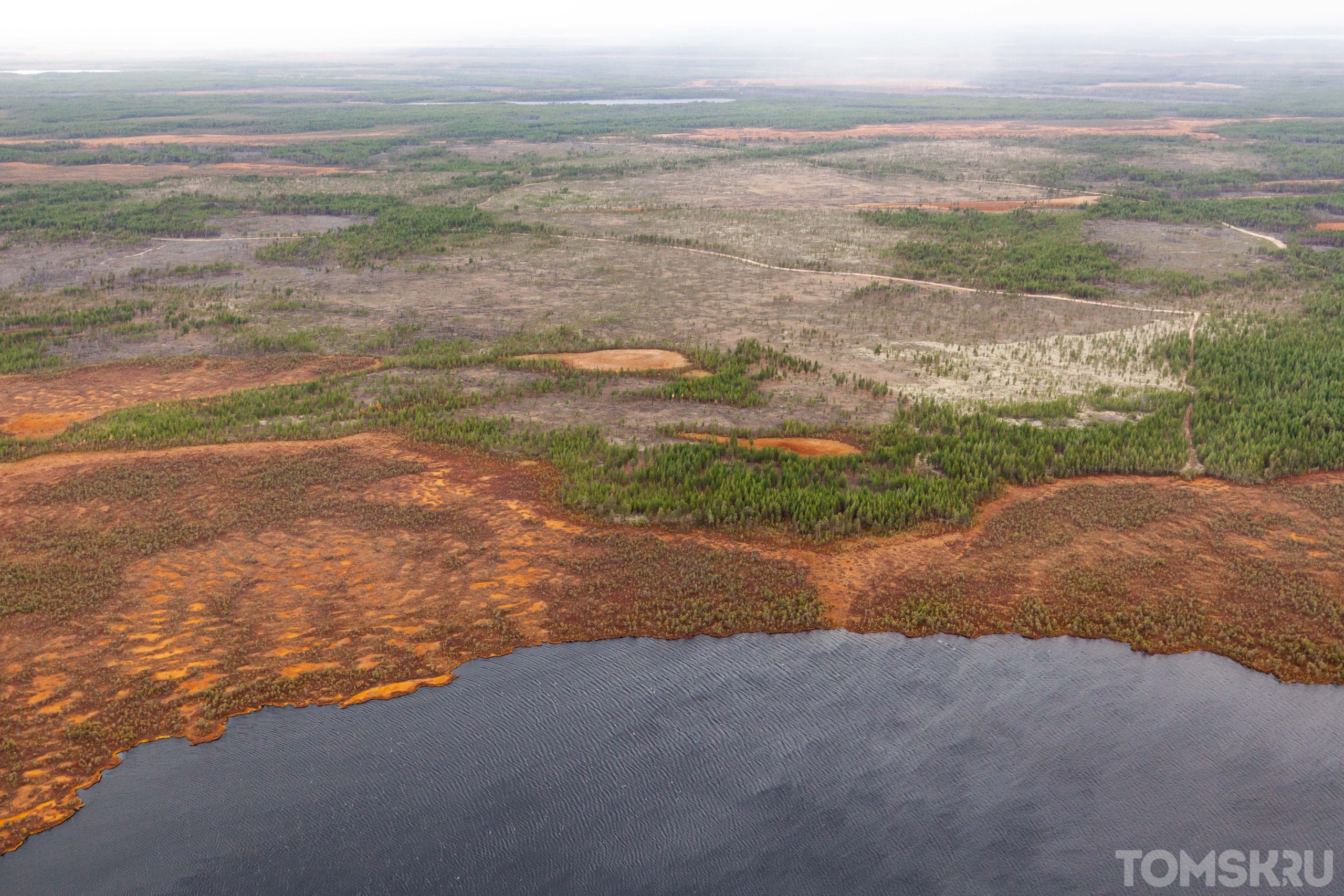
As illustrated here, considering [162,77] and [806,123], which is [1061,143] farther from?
[162,77]

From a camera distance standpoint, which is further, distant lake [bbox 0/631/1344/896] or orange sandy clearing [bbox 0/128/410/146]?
A: orange sandy clearing [bbox 0/128/410/146]

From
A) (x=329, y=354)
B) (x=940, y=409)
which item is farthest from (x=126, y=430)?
(x=940, y=409)

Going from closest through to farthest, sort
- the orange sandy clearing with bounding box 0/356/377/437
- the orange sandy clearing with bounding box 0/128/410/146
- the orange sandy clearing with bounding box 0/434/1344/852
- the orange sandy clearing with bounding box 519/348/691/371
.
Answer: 1. the orange sandy clearing with bounding box 0/434/1344/852
2. the orange sandy clearing with bounding box 0/356/377/437
3. the orange sandy clearing with bounding box 519/348/691/371
4. the orange sandy clearing with bounding box 0/128/410/146

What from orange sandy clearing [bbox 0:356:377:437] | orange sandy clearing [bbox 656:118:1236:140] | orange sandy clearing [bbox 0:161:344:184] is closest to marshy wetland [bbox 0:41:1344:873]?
orange sandy clearing [bbox 0:356:377:437]

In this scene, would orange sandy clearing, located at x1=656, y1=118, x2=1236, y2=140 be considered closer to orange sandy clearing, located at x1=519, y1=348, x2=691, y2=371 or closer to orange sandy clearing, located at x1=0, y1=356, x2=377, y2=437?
orange sandy clearing, located at x1=519, y1=348, x2=691, y2=371

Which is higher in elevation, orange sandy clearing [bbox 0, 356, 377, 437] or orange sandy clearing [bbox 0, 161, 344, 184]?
orange sandy clearing [bbox 0, 161, 344, 184]

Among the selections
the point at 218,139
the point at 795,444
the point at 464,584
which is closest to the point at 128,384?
the point at 464,584

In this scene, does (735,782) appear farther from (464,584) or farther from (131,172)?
(131,172)
